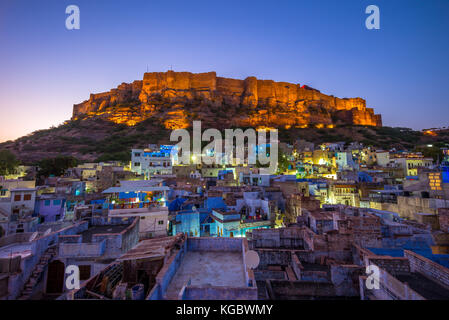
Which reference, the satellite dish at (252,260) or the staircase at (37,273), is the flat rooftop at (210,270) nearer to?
the satellite dish at (252,260)

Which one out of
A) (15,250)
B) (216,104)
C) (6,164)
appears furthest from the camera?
(216,104)

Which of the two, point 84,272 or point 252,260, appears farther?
point 84,272

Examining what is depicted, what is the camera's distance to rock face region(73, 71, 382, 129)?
67.5m

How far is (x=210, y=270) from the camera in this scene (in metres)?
5.00

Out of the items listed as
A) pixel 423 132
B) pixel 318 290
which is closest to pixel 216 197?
pixel 318 290

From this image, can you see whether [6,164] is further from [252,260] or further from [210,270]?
[252,260]

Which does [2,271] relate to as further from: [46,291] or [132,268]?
[132,268]

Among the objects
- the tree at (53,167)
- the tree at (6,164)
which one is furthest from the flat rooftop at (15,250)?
the tree at (53,167)

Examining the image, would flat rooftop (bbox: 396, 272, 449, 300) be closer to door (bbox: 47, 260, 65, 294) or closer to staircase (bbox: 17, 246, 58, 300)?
door (bbox: 47, 260, 65, 294)

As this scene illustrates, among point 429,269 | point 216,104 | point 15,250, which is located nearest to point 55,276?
point 15,250

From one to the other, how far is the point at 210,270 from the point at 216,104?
71.5m

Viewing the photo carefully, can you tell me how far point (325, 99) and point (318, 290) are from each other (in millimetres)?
91128

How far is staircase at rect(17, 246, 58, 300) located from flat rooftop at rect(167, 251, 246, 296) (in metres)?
5.29

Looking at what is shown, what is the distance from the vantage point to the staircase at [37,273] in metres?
6.70
